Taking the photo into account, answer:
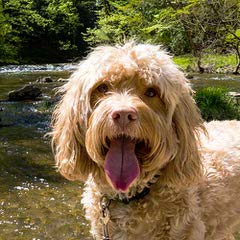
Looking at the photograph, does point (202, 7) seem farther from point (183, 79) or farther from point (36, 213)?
point (183, 79)

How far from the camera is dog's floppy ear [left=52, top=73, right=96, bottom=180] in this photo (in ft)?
10.1

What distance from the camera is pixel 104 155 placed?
9.77 feet

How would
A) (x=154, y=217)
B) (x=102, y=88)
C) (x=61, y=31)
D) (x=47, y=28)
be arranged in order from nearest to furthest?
1. (x=102, y=88)
2. (x=154, y=217)
3. (x=47, y=28)
4. (x=61, y=31)

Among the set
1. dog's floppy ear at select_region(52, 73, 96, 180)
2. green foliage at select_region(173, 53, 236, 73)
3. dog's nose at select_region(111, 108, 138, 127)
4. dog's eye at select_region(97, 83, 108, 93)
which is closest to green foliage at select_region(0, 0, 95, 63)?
green foliage at select_region(173, 53, 236, 73)

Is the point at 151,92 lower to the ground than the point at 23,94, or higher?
higher

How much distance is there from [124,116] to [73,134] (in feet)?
1.80

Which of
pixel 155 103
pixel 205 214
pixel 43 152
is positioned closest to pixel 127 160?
pixel 155 103

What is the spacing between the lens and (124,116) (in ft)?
8.86

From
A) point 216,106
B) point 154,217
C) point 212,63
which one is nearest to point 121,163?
point 154,217

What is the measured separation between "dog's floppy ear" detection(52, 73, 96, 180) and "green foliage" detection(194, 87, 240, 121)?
26.1ft

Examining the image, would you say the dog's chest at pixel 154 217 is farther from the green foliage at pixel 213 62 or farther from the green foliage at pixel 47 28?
the green foliage at pixel 47 28

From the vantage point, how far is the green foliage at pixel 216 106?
10945mm

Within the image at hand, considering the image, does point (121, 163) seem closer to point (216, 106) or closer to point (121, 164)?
point (121, 164)

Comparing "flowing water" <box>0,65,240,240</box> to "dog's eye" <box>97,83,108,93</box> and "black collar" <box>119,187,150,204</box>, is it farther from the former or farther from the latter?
"dog's eye" <box>97,83,108,93</box>
